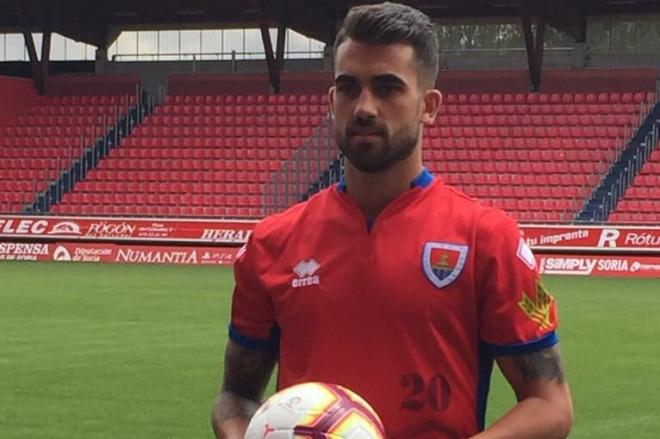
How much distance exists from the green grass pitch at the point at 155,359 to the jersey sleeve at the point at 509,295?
5961mm

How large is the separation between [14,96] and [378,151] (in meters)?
39.8

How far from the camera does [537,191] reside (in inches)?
1342

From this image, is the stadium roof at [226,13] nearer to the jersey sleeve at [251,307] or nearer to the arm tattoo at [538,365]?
the jersey sleeve at [251,307]

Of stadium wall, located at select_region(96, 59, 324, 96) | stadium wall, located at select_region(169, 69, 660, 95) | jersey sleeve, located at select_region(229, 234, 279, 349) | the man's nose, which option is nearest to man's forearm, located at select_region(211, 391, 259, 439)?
jersey sleeve, located at select_region(229, 234, 279, 349)

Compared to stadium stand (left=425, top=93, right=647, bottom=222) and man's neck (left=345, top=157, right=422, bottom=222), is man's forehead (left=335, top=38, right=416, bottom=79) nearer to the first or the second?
man's neck (left=345, top=157, right=422, bottom=222)

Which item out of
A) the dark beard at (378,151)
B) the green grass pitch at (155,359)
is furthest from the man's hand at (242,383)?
the green grass pitch at (155,359)

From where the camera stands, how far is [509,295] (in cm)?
313

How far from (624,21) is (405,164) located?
37003 millimetres

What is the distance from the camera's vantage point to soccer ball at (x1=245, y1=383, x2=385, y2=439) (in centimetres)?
285

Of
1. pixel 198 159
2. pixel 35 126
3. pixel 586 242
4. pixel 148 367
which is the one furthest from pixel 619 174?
pixel 148 367

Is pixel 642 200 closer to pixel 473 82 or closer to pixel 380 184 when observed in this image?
pixel 473 82

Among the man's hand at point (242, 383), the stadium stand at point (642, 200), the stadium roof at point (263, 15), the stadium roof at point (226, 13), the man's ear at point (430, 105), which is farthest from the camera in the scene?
the stadium roof at point (226, 13)

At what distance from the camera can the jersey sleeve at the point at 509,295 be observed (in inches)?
123

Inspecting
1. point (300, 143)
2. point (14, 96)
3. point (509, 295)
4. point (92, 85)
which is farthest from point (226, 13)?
point (509, 295)
